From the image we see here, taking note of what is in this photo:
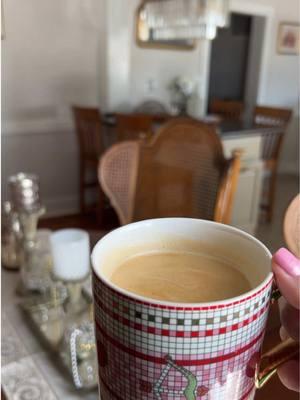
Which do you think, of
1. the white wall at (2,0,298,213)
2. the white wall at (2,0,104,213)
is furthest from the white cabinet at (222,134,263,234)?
the white wall at (2,0,104,213)

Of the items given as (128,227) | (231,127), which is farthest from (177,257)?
(231,127)

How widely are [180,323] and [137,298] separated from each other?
0.07 ft

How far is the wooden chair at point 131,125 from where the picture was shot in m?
1.95

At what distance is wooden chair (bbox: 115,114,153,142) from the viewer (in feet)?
6.41

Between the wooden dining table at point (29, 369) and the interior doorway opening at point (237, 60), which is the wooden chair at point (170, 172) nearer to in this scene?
the wooden dining table at point (29, 369)

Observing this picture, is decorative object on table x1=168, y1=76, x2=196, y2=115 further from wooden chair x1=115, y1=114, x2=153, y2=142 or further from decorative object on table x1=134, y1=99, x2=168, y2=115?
wooden chair x1=115, y1=114, x2=153, y2=142

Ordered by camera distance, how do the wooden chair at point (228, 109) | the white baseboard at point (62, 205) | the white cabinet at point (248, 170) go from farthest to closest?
the wooden chair at point (228, 109), the white baseboard at point (62, 205), the white cabinet at point (248, 170)

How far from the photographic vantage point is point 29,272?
748mm

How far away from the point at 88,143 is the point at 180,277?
2.08m

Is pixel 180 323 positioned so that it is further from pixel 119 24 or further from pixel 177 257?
pixel 119 24

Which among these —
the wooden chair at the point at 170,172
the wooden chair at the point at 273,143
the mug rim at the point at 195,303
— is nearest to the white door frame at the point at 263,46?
the wooden chair at the point at 273,143

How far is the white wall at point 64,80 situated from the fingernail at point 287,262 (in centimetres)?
195

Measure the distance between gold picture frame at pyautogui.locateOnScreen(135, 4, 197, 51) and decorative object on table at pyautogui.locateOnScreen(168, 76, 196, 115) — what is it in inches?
8.5

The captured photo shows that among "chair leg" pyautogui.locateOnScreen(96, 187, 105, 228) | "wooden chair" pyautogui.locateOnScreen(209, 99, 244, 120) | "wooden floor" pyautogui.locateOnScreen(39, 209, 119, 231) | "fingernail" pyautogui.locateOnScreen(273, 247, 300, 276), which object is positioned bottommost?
"wooden floor" pyautogui.locateOnScreen(39, 209, 119, 231)
